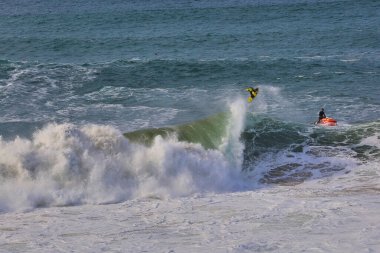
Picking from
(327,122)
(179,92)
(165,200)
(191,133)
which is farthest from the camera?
(179,92)

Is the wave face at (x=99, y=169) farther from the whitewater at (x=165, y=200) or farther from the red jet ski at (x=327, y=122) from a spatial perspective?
the red jet ski at (x=327, y=122)

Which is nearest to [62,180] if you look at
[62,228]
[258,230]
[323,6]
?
[62,228]

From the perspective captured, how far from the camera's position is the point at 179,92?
3494 centimetres

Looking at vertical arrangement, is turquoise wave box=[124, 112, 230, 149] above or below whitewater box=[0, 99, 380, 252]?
above

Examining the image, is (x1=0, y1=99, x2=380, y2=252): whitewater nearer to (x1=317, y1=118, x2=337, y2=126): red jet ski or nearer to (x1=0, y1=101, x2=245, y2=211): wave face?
(x1=0, y1=101, x2=245, y2=211): wave face

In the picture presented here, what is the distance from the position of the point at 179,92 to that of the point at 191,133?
7.32 m

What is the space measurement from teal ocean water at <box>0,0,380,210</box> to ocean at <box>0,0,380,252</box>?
77mm

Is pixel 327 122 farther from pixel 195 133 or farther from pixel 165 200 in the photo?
pixel 165 200

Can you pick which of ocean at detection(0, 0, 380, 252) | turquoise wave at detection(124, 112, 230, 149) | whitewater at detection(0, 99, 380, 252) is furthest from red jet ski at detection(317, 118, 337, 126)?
turquoise wave at detection(124, 112, 230, 149)

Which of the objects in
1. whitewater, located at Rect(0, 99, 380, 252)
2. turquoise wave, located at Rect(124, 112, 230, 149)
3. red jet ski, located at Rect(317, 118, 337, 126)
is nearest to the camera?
whitewater, located at Rect(0, 99, 380, 252)

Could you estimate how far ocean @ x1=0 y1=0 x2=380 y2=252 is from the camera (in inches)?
785

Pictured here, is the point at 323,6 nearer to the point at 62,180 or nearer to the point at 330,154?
the point at 330,154

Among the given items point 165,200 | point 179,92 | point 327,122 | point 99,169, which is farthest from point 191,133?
point 179,92

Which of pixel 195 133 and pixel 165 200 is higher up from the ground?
pixel 195 133
